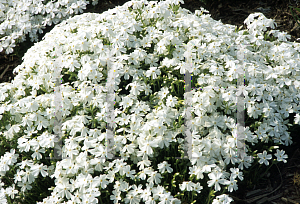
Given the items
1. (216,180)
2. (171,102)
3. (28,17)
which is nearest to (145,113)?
(171,102)

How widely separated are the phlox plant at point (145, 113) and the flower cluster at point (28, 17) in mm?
1617

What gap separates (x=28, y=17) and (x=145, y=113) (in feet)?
12.3

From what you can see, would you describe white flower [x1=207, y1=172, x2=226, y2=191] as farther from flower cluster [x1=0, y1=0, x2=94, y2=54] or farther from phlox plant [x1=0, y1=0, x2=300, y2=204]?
flower cluster [x1=0, y1=0, x2=94, y2=54]

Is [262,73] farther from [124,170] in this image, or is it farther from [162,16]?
[124,170]

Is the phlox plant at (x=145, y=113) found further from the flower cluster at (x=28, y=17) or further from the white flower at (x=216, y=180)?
the flower cluster at (x=28, y=17)

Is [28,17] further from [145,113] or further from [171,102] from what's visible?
[171,102]

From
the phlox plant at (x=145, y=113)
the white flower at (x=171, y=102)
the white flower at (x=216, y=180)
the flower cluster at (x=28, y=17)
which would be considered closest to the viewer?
the white flower at (x=216, y=180)

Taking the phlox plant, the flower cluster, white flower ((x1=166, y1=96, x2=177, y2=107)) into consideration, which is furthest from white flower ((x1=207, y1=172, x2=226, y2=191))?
the flower cluster

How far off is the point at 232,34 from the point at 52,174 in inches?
Result: 129

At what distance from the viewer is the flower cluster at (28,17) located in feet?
18.8

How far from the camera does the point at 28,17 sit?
5863mm

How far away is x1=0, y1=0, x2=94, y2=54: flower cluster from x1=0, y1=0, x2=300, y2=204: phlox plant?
5.31 feet

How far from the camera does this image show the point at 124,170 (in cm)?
315

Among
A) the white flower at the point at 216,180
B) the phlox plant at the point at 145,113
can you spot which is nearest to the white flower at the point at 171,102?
the phlox plant at the point at 145,113
